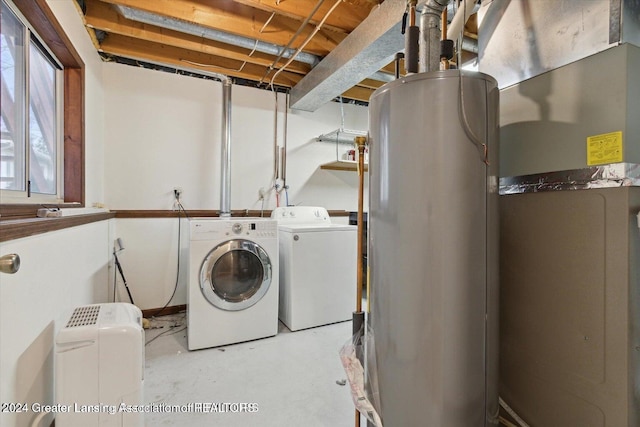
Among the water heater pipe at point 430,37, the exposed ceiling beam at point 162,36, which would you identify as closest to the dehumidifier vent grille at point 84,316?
the water heater pipe at point 430,37

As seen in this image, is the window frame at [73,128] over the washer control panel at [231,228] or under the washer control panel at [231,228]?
over

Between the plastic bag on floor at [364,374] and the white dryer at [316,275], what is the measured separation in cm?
122

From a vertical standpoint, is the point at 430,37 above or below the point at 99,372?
above

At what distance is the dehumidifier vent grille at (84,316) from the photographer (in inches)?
44.2

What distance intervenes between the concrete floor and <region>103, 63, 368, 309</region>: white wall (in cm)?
69

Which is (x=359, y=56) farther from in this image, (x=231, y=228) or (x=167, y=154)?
(x=167, y=154)

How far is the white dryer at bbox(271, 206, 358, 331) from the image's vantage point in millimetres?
2500

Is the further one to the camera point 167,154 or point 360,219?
point 167,154

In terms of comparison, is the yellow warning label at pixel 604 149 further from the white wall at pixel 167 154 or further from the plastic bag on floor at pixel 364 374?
the white wall at pixel 167 154

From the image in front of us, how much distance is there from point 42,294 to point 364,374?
4.15ft

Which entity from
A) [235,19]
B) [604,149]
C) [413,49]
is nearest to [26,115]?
[235,19]

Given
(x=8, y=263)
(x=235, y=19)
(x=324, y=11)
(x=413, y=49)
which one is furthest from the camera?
(x=235, y=19)

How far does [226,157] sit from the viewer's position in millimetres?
2854

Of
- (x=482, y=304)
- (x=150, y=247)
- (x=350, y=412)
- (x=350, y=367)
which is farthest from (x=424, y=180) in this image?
(x=150, y=247)
